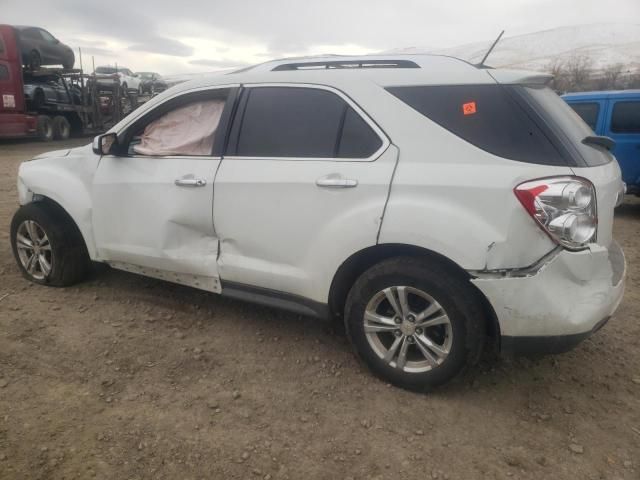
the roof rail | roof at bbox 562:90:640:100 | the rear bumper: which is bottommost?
the rear bumper

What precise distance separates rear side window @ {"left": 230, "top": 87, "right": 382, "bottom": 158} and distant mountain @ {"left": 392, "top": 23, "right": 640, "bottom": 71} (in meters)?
28.0

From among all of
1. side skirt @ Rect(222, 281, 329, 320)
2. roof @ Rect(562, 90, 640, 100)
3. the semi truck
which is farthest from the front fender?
the semi truck

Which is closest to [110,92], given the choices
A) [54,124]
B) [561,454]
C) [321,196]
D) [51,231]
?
[54,124]

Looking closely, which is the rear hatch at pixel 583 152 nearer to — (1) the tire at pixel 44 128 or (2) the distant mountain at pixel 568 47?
(1) the tire at pixel 44 128

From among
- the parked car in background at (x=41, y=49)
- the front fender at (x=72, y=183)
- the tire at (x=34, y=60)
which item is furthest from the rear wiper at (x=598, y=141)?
the tire at (x=34, y=60)

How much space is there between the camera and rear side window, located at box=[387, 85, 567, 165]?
237 centimetres

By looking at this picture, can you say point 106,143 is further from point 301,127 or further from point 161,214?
point 301,127

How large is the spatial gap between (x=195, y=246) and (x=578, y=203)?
216 centimetres

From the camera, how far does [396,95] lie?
2.66 m

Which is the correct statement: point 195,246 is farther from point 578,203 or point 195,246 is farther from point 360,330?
point 578,203

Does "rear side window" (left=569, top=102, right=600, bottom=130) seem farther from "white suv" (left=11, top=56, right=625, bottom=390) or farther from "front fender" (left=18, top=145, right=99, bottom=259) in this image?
"front fender" (left=18, top=145, right=99, bottom=259)

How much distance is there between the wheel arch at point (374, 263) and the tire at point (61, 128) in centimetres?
1642

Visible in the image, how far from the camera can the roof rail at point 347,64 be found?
2.86 meters

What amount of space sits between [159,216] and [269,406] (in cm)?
141
